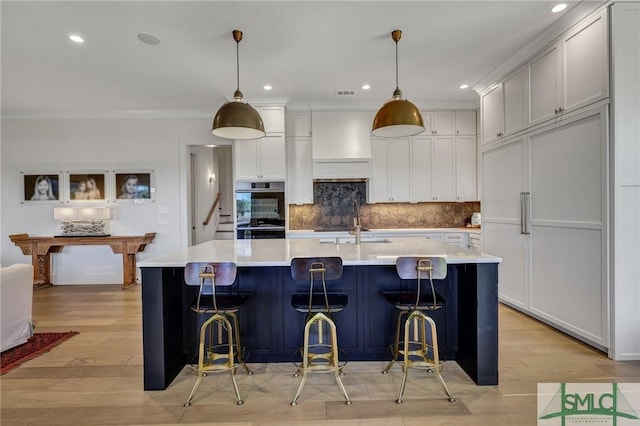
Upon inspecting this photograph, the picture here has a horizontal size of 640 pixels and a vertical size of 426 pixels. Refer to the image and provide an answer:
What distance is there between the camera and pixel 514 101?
354 cm

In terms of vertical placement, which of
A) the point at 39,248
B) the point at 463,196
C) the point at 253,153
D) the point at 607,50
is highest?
the point at 607,50

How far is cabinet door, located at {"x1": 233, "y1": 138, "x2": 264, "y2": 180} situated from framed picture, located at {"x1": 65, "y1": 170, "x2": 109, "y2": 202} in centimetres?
232

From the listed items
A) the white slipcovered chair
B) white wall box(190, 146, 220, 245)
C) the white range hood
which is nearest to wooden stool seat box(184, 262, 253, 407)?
the white slipcovered chair

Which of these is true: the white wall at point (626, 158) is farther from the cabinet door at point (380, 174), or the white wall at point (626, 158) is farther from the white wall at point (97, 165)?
the white wall at point (97, 165)

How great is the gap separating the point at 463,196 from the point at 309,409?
407 centimetres

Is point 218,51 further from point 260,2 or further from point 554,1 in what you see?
point 554,1

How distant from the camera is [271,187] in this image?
181 inches

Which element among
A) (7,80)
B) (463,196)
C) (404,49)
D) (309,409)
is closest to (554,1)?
(404,49)

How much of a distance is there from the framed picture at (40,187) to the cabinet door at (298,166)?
12.1ft

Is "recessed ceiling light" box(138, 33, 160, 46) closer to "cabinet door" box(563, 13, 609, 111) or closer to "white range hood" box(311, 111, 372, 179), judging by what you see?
"white range hood" box(311, 111, 372, 179)

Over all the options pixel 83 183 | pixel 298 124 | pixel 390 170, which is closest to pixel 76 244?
pixel 83 183

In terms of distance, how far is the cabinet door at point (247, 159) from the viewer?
15.1ft

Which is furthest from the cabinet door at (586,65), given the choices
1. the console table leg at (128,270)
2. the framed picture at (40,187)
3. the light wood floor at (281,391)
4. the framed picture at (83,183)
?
the framed picture at (40,187)

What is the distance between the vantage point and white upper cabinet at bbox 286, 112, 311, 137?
16.2ft
